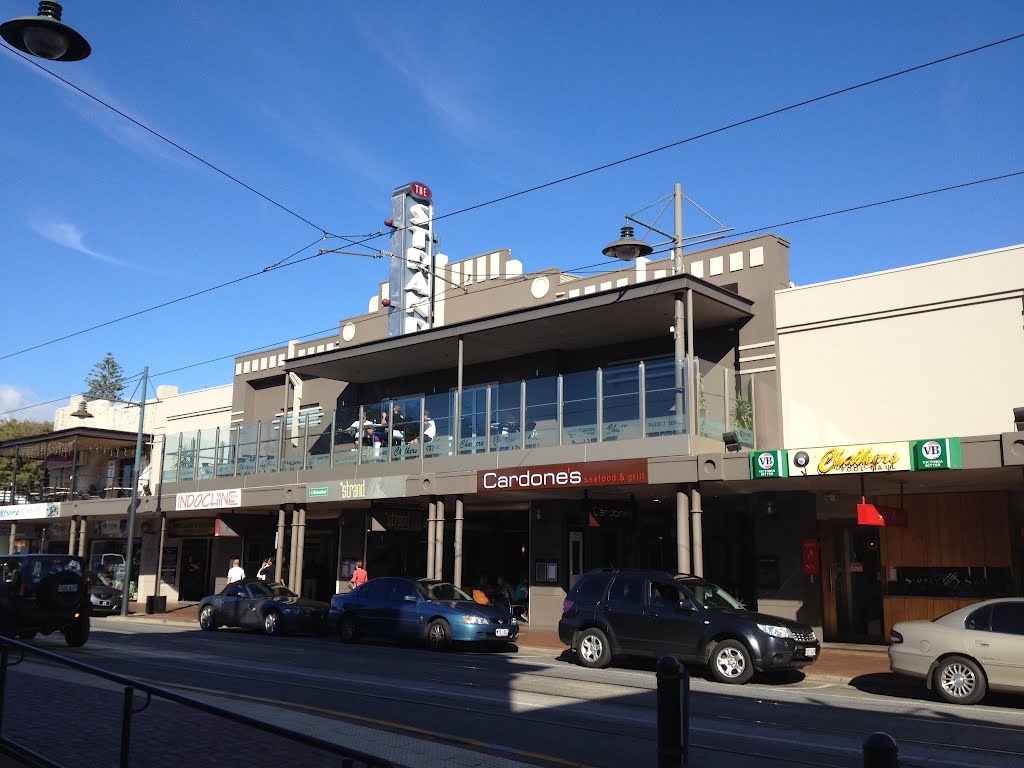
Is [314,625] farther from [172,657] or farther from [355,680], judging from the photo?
[355,680]

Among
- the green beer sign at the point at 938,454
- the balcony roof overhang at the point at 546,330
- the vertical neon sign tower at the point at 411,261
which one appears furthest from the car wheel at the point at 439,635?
the vertical neon sign tower at the point at 411,261

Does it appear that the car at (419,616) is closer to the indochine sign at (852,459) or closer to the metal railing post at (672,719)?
the indochine sign at (852,459)

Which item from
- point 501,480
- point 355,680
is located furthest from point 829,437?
point 355,680

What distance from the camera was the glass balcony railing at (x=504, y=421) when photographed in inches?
808

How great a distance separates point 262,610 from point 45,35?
1622 cm

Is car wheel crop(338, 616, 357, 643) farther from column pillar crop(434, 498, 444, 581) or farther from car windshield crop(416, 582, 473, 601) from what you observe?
column pillar crop(434, 498, 444, 581)

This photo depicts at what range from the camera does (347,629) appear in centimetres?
2180

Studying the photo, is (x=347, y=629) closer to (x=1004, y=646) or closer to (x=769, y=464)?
(x=769, y=464)

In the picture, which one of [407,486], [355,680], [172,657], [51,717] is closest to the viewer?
[51,717]

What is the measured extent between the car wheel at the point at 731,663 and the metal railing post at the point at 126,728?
1071 cm

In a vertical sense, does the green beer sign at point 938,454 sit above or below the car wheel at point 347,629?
above

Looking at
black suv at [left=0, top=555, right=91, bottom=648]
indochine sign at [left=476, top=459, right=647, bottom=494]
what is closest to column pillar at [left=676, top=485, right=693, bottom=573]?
indochine sign at [left=476, top=459, right=647, bottom=494]

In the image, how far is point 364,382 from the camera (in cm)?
3250

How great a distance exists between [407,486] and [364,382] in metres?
8.48
